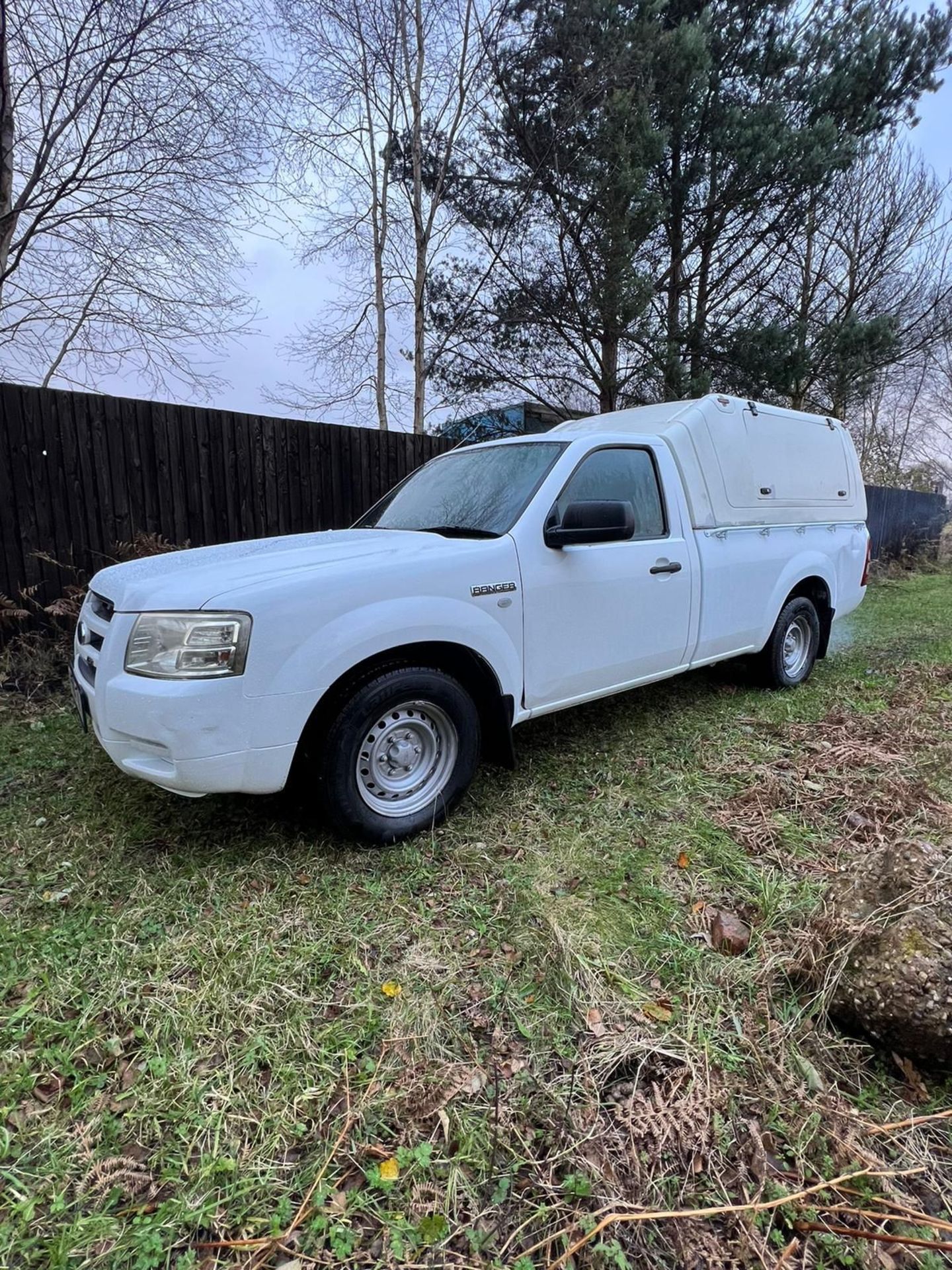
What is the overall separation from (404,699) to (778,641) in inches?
133

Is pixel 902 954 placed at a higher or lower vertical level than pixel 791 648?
lower

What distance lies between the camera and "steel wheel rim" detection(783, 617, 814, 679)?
5031mm

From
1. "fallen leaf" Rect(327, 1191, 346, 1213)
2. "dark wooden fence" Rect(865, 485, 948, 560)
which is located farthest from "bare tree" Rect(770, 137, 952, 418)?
"fallen leaf" Rect(327, 1191, 346, 1213)

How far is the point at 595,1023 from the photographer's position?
181 centimetres

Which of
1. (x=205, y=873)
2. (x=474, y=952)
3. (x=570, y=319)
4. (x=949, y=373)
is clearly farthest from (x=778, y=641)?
(x=949, y=373)

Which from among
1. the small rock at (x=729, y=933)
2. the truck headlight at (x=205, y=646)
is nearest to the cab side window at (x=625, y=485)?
the truck headlight at (x=205, y=646)

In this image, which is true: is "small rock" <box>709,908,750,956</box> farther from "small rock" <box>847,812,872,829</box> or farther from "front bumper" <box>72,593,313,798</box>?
"front bumper" <box>72,593,313,798</box>

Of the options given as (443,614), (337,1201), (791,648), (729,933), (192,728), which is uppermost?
(443,614)

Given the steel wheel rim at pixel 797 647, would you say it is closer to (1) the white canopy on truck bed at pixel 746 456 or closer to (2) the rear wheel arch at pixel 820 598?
(2) the rear wheel arch at pixel 820 598

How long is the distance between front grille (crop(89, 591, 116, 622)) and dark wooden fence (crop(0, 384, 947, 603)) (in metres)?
2.63

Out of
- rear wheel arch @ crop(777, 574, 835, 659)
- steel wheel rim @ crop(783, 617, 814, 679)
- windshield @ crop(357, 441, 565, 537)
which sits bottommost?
steel wheel rim @ crop(783, 617, 814, 679)

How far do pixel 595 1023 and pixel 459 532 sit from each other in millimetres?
2164

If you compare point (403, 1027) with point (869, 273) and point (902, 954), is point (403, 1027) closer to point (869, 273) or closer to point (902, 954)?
point (902, 954)

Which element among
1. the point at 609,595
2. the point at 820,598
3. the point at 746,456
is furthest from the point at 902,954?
the point at 820,598
